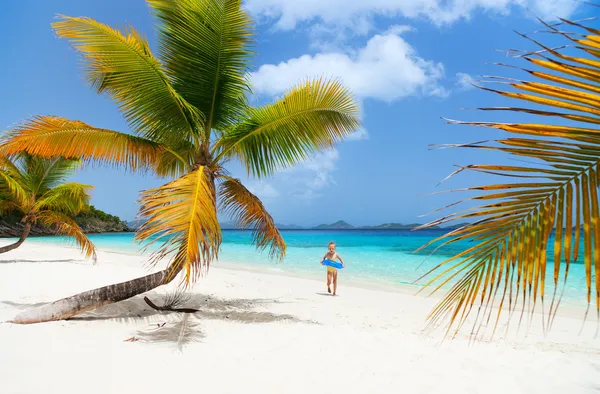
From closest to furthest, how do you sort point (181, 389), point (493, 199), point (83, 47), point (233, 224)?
Answer: point (493, 199) → point (181, 389) → point (83, 47) → point (233, 224)

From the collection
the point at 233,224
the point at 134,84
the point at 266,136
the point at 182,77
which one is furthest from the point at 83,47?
the point at 233,224

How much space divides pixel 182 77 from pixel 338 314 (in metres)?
4.88

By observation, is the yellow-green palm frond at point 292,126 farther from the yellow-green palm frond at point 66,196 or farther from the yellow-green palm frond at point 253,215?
the yellow-green palm frond at point 66,196

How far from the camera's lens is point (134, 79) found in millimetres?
5504

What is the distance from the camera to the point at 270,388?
3.52m

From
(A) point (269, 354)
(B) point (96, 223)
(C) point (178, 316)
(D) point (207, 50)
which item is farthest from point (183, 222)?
(B) point (96, 223)

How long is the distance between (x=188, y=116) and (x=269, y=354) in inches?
147

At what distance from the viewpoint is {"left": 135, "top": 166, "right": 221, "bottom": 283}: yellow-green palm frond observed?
3.90 metres

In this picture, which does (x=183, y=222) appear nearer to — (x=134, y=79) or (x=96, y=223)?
(x=134, y=79)

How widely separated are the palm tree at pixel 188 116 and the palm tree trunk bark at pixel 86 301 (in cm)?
1

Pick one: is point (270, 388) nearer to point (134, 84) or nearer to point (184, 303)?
point (184, 303)

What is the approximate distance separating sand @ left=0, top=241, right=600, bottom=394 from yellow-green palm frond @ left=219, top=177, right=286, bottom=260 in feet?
4.10

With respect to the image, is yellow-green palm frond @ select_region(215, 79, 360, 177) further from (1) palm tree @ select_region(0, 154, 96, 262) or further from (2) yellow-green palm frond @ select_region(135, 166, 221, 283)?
(1) palm tree @ select_region(0, 154, 96, 262)

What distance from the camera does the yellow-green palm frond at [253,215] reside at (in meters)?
6.48
